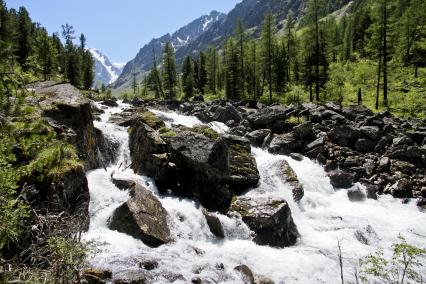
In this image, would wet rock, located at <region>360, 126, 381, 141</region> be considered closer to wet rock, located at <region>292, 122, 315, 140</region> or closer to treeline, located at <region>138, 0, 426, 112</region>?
wet rock, located at <region>292, 122, 315, 140</region>

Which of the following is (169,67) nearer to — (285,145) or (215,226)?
(285,145)

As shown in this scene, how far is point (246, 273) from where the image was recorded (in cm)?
1409

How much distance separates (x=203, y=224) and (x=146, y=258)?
14.5ft

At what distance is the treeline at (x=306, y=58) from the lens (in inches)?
1922

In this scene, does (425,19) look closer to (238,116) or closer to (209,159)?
(238,116)

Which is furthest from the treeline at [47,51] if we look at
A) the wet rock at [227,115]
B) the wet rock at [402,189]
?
the wet rock at [402,189]

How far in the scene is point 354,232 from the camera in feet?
63.4

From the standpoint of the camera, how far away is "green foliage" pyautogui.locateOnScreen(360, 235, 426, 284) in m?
8.66

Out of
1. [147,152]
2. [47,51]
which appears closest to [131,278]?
[147,152]

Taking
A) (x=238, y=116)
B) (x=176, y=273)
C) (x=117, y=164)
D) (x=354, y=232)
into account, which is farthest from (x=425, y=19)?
(x=176, y=273)

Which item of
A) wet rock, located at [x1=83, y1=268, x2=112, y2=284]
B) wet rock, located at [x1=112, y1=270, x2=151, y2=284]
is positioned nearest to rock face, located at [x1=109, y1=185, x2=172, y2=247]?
wet rock, located at [x1=112, y1=270, x2=151, y2=284]

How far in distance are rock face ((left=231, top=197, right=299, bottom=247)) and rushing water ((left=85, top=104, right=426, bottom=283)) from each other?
46 cm

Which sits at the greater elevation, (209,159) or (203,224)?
(209,159)

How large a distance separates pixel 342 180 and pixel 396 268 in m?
12.4
